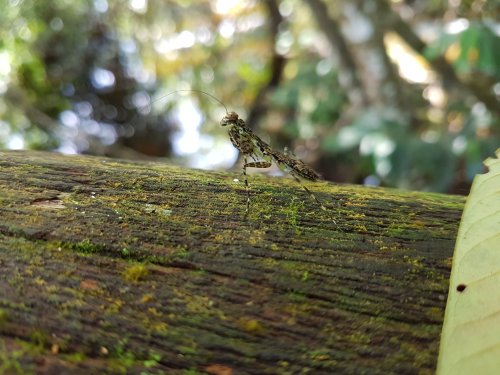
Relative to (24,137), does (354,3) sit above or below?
above

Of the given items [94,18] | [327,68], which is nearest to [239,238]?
[327,68]

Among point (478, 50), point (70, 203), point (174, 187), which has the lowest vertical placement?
point (70, 203)

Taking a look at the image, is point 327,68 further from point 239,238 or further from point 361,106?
point 239,238

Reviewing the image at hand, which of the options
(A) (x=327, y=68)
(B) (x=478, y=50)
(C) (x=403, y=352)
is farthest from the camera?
(A) (x=327, y=68)

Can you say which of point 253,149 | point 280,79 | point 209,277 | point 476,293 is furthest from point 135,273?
point 280,79

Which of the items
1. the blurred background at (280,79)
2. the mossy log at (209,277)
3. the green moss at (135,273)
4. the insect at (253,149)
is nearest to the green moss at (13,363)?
the mossy log at (209,277)

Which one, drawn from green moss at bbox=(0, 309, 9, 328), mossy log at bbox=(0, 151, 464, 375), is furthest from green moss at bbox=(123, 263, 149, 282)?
green moss at bbox=(0, 309, 9, 328)
